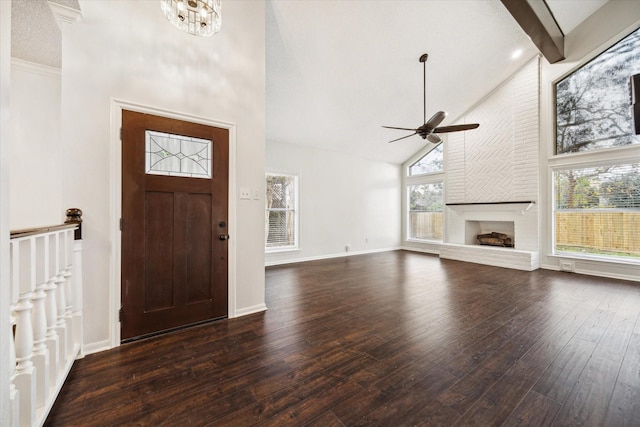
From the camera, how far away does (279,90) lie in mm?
4328

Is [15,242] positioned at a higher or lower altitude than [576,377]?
higher

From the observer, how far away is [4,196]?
908 mm

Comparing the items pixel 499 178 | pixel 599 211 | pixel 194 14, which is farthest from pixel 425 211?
pixel 194 14

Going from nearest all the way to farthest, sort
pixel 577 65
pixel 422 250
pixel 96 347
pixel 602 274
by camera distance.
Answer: pixel 96 347 < pixel 602 274 < pixel 577 65 < pixel 422 250

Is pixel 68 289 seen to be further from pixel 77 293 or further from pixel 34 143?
pixel 34 143

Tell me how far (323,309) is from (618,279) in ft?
16.4

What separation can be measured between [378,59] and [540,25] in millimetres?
2546

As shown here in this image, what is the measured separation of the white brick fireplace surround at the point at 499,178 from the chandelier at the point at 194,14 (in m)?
5.88

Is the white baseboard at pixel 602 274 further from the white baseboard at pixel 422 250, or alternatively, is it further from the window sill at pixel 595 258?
the white baseboard at pixel 422 250

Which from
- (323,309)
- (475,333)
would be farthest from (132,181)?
(475,333)

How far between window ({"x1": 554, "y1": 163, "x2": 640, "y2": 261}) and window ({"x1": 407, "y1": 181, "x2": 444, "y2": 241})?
2.42 metres

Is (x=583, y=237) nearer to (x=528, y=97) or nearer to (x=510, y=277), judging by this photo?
(x=510, y=277)

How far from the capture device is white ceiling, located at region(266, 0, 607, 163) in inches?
138

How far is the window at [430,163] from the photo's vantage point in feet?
22.6
